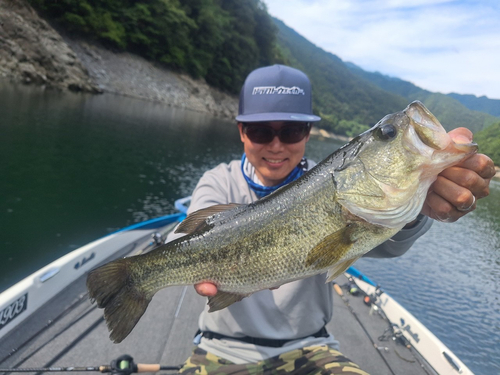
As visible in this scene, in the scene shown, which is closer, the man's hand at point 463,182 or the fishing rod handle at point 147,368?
the man's hand at point 463,182

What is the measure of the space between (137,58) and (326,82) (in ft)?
416

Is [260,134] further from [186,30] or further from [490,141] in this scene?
[186,30]

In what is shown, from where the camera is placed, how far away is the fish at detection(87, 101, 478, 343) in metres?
2.17

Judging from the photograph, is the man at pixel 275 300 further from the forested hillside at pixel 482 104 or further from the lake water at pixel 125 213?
the lake water at pixel 125 213

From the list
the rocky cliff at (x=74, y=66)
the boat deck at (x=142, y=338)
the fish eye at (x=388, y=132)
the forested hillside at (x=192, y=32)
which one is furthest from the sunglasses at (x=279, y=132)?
the rocky cliff at (x=74, y=66)

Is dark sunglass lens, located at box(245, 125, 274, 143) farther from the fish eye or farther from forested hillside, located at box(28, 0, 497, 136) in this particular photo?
forested hillside, located at box(28, 0, 497, 136)

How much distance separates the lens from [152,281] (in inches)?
99.2

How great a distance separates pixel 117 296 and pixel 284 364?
178 centimetres

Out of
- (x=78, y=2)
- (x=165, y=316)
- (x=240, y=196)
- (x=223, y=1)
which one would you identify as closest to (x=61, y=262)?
(x=165, y=316)

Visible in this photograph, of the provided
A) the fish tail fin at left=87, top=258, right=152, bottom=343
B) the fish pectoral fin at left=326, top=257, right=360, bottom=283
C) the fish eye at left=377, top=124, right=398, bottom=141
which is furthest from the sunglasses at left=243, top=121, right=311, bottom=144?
the fish tail fin at left=87, top=258, right=152, bottom=343

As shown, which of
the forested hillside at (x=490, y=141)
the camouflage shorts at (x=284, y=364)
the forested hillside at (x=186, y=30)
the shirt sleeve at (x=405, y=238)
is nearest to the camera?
the shirt sleeve at (x=405, y=238)

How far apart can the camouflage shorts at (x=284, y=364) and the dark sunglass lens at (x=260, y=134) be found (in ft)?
7.31

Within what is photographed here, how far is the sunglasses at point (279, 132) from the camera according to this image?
11.0 ft

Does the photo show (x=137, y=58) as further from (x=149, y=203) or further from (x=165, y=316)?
(x=165, y=316)
